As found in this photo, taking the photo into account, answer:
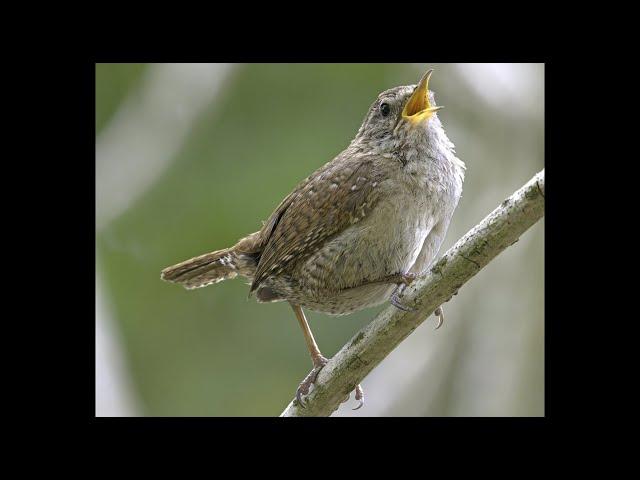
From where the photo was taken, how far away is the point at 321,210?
3912mm

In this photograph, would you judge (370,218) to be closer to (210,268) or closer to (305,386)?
(305,386)

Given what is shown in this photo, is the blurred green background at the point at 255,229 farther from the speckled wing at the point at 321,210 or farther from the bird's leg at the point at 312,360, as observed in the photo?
the speckled wing at the point at 321,210

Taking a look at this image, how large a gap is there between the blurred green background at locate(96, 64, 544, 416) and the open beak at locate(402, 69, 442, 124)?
1154 mm

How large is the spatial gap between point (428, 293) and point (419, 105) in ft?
4.31

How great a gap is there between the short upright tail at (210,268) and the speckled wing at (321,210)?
0.30 metres

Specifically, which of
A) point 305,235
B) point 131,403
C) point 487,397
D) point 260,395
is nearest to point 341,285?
point 305,235

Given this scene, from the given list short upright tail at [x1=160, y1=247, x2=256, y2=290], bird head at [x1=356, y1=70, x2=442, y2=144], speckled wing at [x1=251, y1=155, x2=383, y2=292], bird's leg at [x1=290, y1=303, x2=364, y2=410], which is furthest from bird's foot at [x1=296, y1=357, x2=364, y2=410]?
bird head at [x1=356, y1=70, x2=442, y2=144]

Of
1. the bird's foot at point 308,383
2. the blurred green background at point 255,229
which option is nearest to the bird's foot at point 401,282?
the bird's foot at point 308,383

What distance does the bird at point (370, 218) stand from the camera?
3723 mm

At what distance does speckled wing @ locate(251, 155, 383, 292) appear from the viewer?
3809 mm

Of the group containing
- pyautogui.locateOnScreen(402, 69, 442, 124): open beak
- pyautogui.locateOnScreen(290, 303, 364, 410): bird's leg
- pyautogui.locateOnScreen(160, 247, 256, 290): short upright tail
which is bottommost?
pyautogui.locateOnScreen(290, 303, 364, 410): bird's leg

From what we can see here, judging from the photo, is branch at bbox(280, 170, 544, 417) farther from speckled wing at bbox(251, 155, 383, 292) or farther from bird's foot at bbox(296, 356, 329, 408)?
speckled wing at bbox(251, 155, 383, 292)

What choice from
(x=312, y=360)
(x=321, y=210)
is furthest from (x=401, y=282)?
(x=312, y=360)
